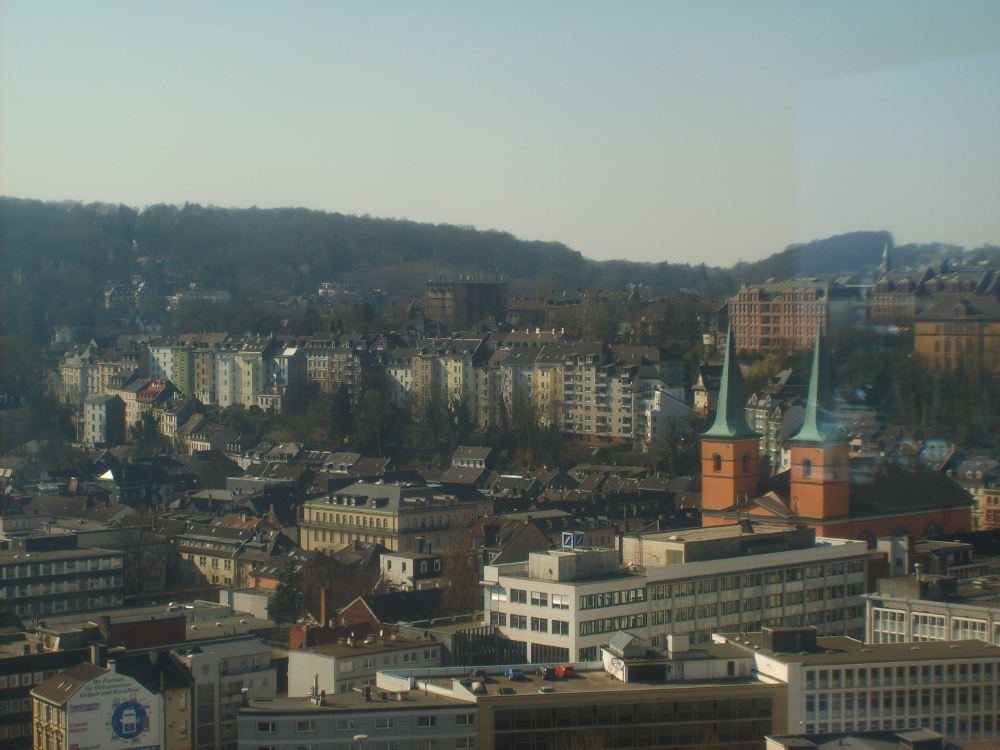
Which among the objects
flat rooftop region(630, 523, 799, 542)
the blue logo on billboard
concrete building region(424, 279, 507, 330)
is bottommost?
the blue logo on billboard

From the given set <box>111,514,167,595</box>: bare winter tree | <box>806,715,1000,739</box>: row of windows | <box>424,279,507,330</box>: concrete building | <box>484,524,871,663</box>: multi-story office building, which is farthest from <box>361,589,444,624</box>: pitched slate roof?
<box>424,279,507,330</box>: concrete building

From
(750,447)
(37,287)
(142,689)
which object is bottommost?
(142,689)

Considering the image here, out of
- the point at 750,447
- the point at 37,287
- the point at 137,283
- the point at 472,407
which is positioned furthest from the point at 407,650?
the point at 137,283

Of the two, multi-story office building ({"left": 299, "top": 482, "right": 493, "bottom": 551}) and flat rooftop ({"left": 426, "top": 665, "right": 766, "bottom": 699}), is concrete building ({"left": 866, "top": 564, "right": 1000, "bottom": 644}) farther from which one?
multi-story office building ({"left": 299, "top": 482, "right": 493, "bottom": 551})

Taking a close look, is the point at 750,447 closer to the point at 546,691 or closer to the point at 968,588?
the point at 968,588

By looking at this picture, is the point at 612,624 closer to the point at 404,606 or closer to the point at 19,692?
the point at 404,606

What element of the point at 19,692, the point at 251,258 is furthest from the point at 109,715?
the point at 251,258
